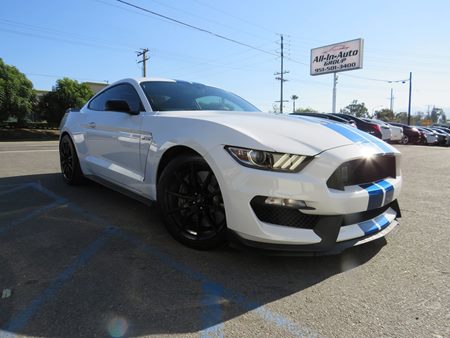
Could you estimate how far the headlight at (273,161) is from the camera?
2.57m

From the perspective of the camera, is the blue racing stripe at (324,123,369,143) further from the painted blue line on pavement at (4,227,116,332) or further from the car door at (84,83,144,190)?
the painted blue line on pavement at (4,227,116,332)

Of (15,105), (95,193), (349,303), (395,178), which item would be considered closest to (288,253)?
(349,303)

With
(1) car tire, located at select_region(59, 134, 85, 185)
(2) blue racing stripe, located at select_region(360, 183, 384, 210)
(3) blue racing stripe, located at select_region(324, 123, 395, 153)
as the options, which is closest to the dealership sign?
(1) car tire, located at select_region(59, 134, 85, 185)

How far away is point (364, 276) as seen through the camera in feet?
8.79

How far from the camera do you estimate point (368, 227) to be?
279 centimetres

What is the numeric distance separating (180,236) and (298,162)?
1229mm

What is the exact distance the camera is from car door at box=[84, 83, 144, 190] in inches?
149

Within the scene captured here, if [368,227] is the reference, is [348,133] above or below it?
above

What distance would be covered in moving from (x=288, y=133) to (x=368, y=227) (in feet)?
3.01

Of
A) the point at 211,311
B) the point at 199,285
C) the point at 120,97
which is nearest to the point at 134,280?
the point at 199,285

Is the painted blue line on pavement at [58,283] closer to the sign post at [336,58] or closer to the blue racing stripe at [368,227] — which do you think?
the blue racing stripe at [368,227]

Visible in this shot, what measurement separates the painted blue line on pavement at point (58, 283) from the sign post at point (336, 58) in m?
37.8

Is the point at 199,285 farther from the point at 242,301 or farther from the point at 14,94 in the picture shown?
the point at 14,94

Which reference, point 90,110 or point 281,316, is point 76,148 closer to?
point 90,110
